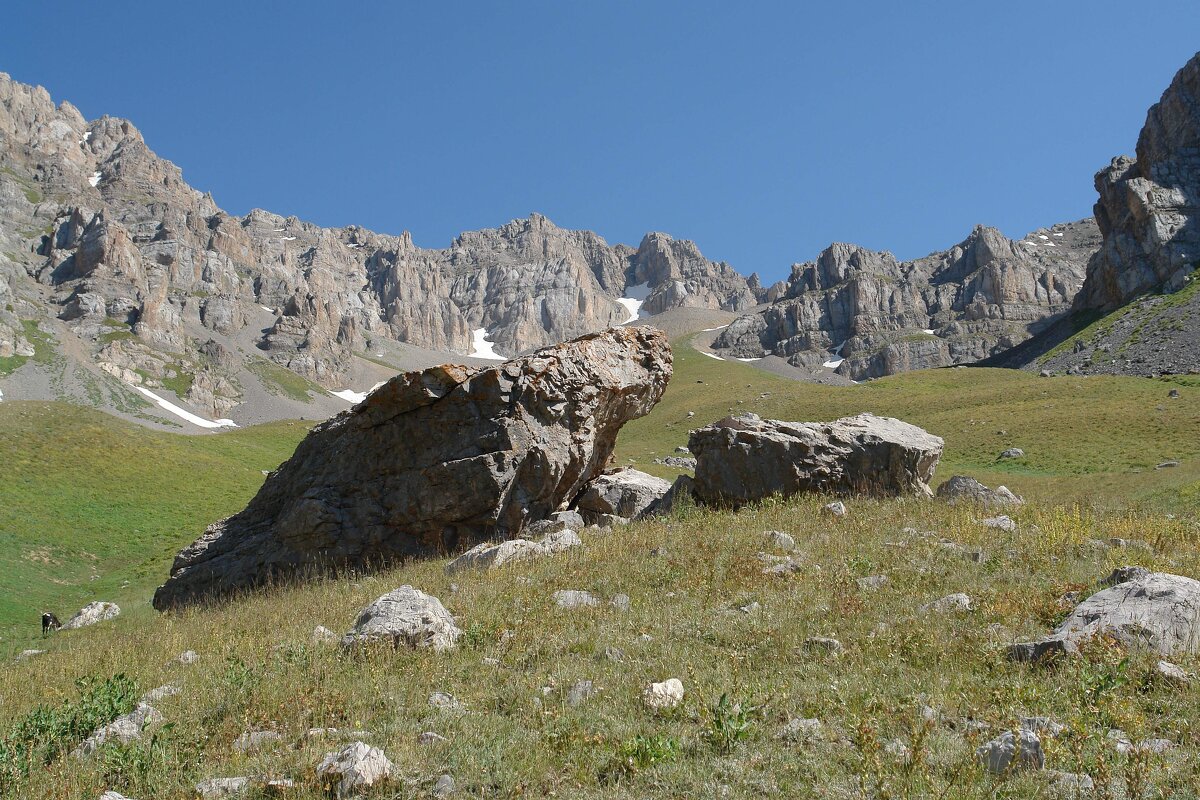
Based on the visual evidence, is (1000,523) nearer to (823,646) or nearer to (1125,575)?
(1125,575)

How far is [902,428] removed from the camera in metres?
19.5

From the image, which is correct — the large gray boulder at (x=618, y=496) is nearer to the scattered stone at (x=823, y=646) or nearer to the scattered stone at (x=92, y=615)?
the scattered stone at (x=823, y=646)

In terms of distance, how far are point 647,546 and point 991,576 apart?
5.87 metres

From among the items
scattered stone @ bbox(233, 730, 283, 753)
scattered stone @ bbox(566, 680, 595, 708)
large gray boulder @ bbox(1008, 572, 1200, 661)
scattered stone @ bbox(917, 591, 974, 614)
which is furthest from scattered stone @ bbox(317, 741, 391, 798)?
scattered stone @ bbox(917, 591, 974, 614)

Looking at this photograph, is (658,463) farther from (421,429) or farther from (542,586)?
(542,586)

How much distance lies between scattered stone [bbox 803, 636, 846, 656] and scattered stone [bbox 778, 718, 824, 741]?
1.57 metres

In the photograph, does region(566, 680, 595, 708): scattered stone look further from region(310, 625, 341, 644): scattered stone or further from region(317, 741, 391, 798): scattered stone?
region(310, 625, 341, 644): scattered stone

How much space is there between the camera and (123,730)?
6059 millimetres

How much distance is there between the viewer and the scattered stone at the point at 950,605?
7.87 meters

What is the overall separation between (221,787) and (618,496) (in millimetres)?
16709

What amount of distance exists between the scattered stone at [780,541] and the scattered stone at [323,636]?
7040mm

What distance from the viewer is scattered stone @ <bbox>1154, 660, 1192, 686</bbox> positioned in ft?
18.3

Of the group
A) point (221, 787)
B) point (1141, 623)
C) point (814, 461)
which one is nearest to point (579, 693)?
point (221, 787)

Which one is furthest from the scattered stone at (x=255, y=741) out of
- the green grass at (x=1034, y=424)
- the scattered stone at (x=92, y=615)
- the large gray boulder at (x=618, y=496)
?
the scattered stone at (x=92, y=615)
